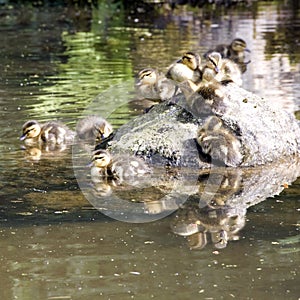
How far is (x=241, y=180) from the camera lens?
21.2ft

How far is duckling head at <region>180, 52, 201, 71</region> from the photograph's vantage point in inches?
306

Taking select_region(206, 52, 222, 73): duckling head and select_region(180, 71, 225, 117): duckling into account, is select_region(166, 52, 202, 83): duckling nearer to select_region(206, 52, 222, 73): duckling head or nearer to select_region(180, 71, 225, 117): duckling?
select_region(206, 52, 222, 73): duckling head

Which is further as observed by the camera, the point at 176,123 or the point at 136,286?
the point at 176,123

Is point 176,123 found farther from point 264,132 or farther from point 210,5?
point 210,5

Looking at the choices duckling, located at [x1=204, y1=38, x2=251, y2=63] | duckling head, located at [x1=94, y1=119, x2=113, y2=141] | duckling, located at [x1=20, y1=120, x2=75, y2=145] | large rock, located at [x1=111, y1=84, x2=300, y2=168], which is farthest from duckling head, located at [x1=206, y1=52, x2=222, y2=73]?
duckling, located at [x1=204, y1=38, x2=251, y2=63]

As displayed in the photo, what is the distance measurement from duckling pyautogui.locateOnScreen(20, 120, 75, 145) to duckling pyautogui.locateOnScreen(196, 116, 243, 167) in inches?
60.2

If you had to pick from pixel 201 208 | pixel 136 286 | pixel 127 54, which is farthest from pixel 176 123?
pixel 127 54

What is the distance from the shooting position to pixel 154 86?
8.62m

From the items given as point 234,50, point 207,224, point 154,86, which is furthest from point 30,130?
point 234,50

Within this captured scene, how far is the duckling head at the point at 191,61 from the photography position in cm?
778

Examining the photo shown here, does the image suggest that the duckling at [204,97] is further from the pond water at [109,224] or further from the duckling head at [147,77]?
the duckling head at [147,77]

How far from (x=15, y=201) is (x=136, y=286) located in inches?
66.7

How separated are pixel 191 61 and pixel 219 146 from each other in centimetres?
126

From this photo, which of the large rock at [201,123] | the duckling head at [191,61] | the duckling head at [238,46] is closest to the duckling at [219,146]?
the large rock at [201,123]
